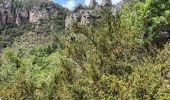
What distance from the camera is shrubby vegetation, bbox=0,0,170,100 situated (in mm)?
26422

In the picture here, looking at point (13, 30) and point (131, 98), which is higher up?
point (131, 98)

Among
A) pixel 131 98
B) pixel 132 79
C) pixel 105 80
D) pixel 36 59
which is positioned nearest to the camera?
pixel 131 98

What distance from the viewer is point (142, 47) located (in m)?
36.8

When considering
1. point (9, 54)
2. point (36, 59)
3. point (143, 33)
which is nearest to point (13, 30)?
point (36, 59)

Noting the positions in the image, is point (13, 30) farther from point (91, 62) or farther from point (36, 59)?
point (91, 62)

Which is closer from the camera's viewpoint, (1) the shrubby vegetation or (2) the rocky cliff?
(1) the shrubby vegetation

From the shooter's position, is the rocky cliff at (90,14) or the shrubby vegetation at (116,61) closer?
the shrubby vegetation at (116,61)

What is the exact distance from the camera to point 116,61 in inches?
1312

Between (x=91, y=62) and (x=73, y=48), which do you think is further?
(x=73, y=48)

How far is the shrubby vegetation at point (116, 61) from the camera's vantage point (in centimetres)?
2642

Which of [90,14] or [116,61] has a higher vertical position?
[116,61]

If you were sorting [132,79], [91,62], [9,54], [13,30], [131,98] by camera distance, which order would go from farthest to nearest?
[13,30] → [9,54] → [91,62] → [132,79] → [131,98]

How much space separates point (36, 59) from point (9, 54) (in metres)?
23.6

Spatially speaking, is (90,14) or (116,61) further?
(90,14)
